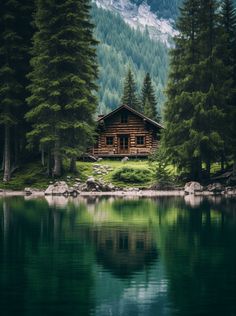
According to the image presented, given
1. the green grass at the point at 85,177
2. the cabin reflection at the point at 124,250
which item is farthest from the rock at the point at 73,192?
the cabin reflection at the point at 124,250

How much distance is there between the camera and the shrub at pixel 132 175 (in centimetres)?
5548

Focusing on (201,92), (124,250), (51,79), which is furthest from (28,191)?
(124,250)

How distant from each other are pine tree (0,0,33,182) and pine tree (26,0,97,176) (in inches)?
72.5

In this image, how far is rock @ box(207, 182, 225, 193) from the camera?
169ft

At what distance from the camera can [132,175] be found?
182ft

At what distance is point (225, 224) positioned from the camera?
28.1 m

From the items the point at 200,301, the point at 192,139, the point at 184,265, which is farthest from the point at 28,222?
the point at 192,139

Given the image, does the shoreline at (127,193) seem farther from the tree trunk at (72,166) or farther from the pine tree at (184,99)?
the tree trunk at (72,166)

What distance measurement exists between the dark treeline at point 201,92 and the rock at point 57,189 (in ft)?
31.2

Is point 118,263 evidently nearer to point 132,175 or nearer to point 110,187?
point 110,187

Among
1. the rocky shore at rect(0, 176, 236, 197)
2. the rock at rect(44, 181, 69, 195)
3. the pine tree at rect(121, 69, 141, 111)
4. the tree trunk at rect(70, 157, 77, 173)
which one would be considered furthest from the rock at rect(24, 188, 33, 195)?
the pine tree at rect(121, 69, 141, 111)

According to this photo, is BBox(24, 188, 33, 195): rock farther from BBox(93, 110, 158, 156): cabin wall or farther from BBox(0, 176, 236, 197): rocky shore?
BBox(93, 110, 158, 156): cabin wall

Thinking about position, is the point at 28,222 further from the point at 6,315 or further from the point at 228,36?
the point at 228,36

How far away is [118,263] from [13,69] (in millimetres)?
40483
